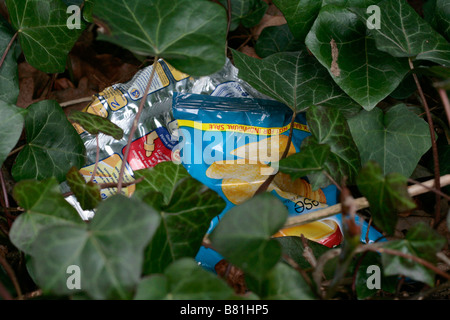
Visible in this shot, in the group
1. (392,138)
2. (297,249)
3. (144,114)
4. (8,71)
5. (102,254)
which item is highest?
(8,71)

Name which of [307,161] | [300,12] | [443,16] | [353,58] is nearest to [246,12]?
[300,12]

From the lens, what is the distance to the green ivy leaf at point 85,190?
2.37 feet

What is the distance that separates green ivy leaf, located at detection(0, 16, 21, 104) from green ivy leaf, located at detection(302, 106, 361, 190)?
740 mm

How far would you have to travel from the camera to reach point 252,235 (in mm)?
550

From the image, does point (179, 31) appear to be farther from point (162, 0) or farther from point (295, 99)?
point (295, 99)

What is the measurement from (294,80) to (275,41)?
0.94 ft

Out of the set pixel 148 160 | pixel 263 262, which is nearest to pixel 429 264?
pixel 263 262

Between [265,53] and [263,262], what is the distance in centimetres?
85

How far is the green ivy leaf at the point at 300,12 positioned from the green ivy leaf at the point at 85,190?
2.07 ft

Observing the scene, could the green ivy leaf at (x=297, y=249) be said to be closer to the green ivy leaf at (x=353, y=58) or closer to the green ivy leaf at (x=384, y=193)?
the green ivy leaf at (x=384, y=193)

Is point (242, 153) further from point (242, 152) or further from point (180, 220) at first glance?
point (180, 220)

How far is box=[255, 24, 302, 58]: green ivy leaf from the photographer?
3.89 ft

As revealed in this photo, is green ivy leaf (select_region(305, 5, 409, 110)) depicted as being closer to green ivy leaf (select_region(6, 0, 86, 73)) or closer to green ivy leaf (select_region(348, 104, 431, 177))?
green ivy leaf (select_region(348, 104, 431, 177))

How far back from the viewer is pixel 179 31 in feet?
2.33
